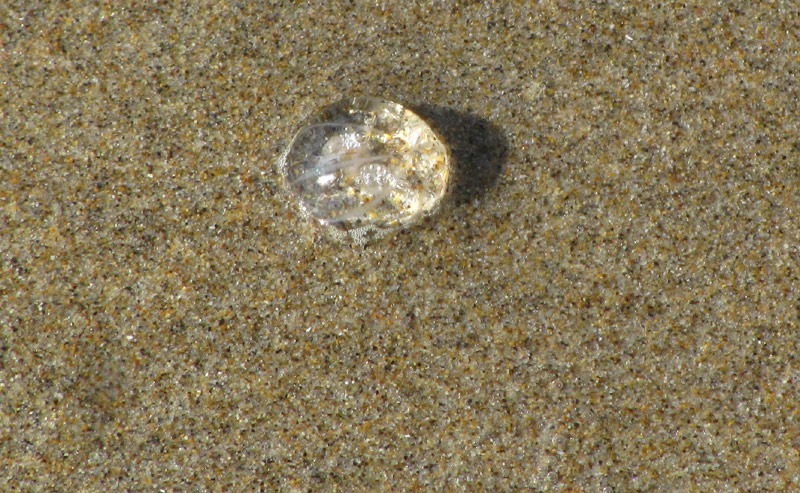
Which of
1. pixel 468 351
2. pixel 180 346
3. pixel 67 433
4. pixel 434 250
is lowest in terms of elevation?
pixel 67 433

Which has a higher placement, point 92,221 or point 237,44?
point 237,44

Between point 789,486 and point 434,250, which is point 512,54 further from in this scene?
point 789,486

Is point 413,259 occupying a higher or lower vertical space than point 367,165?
lower

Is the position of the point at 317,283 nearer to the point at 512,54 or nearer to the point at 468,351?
the point at 468,351

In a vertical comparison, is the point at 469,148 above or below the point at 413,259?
above

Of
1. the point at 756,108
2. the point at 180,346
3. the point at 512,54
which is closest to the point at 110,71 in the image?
the point at 180,346

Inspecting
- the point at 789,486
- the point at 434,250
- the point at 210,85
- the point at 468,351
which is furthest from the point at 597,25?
the point at 789,486
